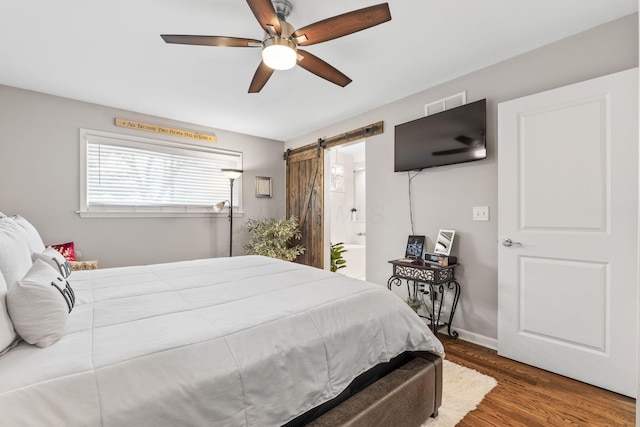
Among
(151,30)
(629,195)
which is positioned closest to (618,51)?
(629,195)

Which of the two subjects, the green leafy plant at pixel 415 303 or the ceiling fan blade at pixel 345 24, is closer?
the ceiling fan blade at pixel 345 24

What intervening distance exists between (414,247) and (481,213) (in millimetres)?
717

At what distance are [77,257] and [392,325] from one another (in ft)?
11.5

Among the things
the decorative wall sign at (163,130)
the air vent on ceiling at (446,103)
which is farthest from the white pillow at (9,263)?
the air vent on ceiling at (446,103)

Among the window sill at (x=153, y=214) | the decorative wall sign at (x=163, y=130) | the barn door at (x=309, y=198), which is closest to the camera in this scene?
the window sill at (x=153, y=214)

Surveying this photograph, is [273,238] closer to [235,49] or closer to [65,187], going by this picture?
[65,187]

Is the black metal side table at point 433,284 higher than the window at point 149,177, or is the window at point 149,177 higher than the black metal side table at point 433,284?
the window at point 149,177

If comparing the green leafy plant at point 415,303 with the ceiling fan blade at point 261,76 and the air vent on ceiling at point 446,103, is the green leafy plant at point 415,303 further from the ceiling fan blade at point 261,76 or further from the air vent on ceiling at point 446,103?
the ceiling fan blade at point 261,76

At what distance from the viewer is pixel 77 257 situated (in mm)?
3152

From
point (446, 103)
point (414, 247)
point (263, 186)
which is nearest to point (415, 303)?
point (414, 247)

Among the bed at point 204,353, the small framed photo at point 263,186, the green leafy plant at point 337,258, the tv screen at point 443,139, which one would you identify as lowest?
the green leafy plant at point 337,258

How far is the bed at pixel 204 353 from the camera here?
0.75m

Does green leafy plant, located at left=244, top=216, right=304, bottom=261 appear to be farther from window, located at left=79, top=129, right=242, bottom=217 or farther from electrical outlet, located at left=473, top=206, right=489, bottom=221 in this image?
electrical outlet, located at left=473, top=206, right=489, bottom=221

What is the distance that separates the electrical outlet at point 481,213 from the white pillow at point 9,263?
2.94 m
